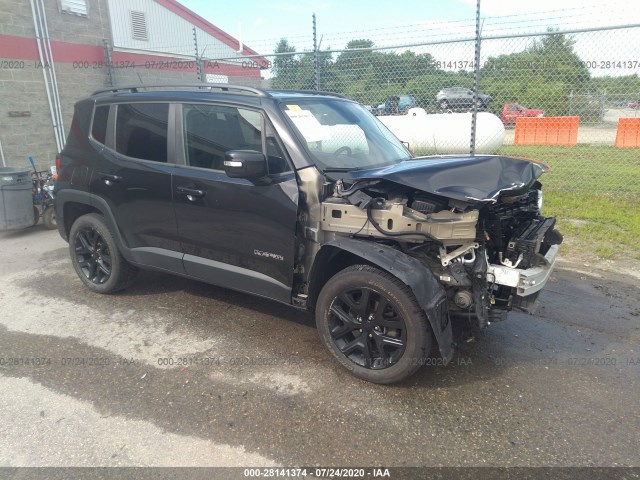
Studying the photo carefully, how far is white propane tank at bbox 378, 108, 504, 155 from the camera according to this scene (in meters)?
12.7

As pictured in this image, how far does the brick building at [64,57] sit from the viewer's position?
939cm

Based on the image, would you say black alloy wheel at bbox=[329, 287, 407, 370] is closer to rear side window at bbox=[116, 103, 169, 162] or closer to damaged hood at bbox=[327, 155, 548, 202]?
damaged hood at bbox=[327, 155, 548, 202]

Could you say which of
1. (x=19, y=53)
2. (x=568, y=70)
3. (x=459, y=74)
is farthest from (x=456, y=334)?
(x=19, y=53)

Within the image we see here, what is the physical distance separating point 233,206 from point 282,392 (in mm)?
1423

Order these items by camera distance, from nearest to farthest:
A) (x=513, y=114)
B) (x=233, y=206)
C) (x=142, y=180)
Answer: (x=233, y=206) → (x=142, y=180) → (x=513, y=114)

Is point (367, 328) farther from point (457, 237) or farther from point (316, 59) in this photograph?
point (316, 59)

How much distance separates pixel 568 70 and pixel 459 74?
2.40m

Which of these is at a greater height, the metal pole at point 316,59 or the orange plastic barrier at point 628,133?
the metal pole at point 316,59

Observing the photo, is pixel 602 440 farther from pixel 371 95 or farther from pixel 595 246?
pixel 371 95

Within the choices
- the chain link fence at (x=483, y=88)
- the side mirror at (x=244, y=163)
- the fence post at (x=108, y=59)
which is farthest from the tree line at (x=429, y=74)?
the side mirror at (x=244, y=163)

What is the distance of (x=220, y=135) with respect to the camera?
371 cm

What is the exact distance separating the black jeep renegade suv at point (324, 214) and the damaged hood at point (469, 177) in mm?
12

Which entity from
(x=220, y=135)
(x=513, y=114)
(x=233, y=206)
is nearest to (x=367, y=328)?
(x=233, y=206)

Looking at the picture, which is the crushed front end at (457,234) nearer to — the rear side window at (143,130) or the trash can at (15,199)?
the rear side window at (143,130)
